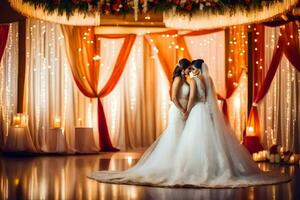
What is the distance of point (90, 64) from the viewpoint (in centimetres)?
1256

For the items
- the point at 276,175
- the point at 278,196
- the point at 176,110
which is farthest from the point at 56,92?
the point at 278,196

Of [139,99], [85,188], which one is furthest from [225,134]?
[139,99]

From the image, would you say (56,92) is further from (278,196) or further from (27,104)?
(278,196)

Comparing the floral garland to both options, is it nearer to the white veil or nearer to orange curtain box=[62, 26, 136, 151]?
the white veil

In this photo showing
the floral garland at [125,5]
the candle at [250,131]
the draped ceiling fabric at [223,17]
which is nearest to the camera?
the floral garland at [125,5]

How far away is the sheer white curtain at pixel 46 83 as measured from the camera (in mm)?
11984

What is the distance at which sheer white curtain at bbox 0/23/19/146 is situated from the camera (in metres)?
11.8

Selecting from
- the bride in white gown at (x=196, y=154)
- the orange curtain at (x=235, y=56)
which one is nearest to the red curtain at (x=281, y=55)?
the orange curtain at (x=235, y=56)

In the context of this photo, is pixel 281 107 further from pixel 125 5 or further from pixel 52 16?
pixel 52 16

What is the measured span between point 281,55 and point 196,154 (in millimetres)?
4490

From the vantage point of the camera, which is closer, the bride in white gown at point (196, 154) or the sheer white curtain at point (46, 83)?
the bride in white gown at point (196, 154)

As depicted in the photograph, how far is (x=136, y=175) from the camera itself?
7.06 meters

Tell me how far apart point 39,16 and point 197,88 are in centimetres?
322

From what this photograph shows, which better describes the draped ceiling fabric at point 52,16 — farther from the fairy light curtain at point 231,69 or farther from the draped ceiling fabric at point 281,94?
the fairy light curtain at point 231,69
